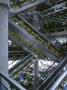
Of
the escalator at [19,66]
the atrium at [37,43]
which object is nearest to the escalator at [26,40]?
the atrium at [37,43]

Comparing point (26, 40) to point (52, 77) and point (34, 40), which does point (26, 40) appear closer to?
point (34, 40)

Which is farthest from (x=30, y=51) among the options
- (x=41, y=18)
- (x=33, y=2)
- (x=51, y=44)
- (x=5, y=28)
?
(x=5, y=28)

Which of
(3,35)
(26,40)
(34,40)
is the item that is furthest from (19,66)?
(3,35)

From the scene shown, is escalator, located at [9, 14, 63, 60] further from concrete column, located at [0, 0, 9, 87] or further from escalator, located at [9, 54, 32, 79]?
concrete column, located at [0, 0, 9, 87]

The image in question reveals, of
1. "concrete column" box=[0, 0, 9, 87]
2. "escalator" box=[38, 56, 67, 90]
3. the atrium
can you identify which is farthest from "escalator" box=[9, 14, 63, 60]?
"concrete column" box=[0, 0, 9, 87]

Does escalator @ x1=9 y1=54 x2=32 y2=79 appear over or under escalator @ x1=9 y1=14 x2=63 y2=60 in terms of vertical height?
under

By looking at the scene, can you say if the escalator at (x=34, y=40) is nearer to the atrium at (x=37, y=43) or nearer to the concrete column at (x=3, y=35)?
the atrium at (x=37, y=43)

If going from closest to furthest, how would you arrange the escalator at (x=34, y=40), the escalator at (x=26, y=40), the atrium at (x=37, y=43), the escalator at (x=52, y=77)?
the escalator at (x=52, y=77)
the atrium at (x=37, y=43)
the escalator at (x=26, y=40)
the escalator at (x=34, y=40)

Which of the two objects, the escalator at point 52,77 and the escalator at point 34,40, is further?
the escalator at point 34,40
